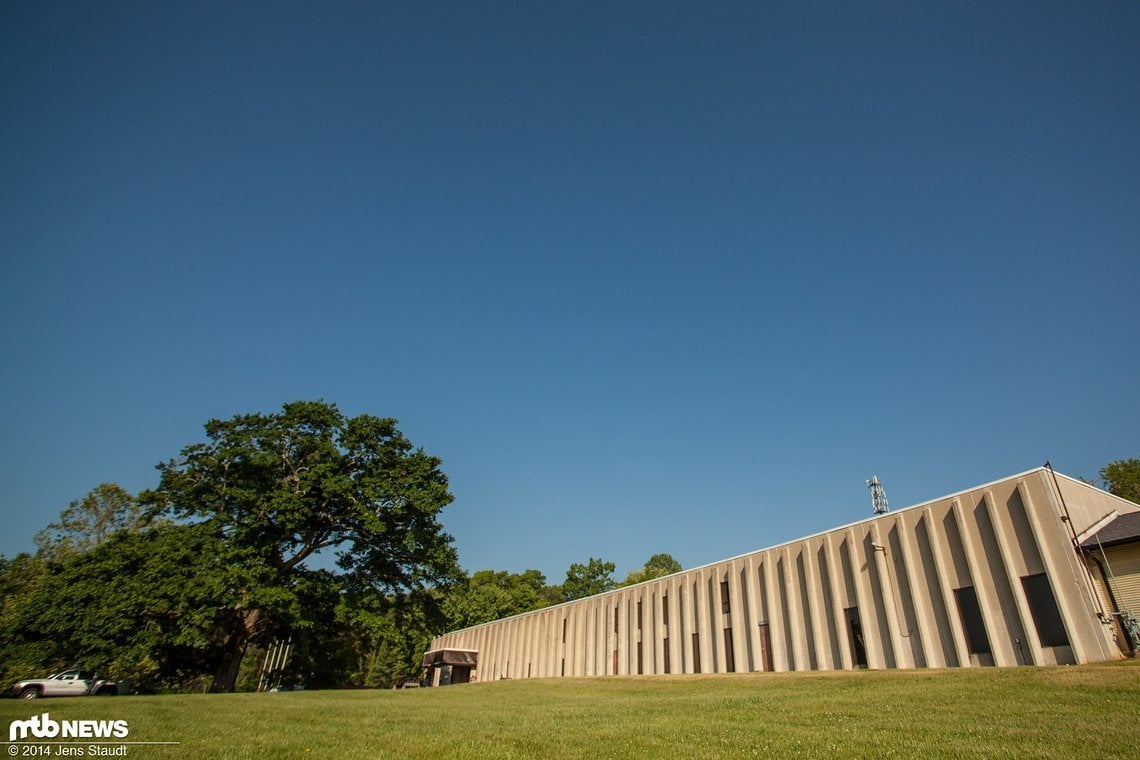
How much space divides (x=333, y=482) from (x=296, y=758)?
2775 cm

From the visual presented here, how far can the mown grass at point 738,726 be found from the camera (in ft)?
28.9

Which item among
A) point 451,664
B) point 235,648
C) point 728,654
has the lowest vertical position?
point 451,664

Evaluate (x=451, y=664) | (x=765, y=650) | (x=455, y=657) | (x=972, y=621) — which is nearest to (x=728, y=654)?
(x=765, y=650)

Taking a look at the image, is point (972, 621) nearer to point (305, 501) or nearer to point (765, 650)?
point (765, 650)

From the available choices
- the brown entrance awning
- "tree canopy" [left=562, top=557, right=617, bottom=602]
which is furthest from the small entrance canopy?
"tree canopy" [left=562, top=557, right=617, bottom=602]

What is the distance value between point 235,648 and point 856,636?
35537 millimetres

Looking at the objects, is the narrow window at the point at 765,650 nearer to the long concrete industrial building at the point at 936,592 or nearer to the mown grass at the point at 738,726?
the long concrete industrial building at the point at 936,592

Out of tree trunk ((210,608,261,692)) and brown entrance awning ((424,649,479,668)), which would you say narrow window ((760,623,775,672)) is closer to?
tree trunk ((210,608,261,692))

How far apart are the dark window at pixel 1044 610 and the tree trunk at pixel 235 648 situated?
1589 inches

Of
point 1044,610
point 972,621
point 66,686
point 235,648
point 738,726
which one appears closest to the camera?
point 738,726

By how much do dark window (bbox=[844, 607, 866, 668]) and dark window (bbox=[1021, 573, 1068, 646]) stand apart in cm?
772

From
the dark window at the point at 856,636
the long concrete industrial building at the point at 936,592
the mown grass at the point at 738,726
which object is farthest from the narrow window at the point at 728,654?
the mown grass at the point at 738,726

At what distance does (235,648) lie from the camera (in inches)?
1366

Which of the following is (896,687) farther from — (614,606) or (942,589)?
(614,606)
